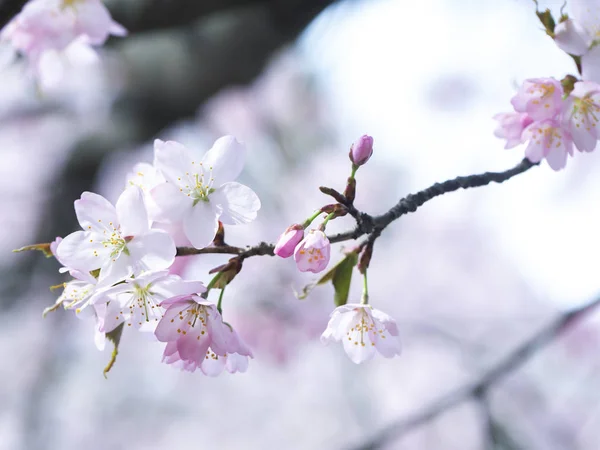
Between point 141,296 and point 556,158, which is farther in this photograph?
point 556,158

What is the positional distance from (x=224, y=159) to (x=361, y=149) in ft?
0.49

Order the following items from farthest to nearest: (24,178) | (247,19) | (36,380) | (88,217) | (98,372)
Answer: (98,372) → (24,178) → (36,380) → (247,19) → (88,217)

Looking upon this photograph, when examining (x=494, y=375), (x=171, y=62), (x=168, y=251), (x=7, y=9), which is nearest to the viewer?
(x=168, y=251)

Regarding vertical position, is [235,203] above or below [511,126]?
below

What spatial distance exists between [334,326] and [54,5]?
730 millimetres

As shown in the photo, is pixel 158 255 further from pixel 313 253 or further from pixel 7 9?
pixel 7 9

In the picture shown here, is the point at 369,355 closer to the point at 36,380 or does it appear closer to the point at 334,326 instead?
the point at 334,326

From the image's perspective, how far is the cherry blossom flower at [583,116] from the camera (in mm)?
586

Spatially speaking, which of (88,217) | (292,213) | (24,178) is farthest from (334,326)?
(24,178)

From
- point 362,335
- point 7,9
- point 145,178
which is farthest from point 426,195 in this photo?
point 7,9

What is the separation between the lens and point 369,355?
1.99 ft

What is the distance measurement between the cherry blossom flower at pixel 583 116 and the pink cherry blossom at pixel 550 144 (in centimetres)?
1

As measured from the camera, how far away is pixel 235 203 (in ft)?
1.85

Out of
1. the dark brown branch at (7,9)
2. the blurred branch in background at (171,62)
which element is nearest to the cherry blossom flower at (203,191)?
the dark brown branch at (7,9)
